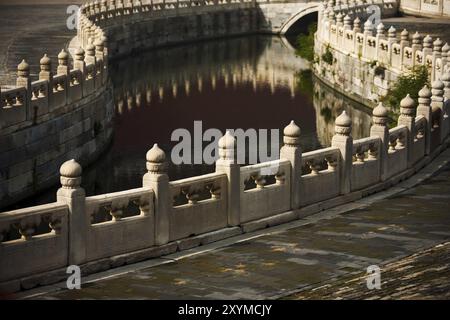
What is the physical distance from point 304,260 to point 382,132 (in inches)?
238

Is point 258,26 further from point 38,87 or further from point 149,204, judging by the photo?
point 149,204

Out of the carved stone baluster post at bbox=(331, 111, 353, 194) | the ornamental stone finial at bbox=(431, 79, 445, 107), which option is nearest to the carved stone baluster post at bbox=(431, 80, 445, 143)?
the ornamental stone finial at bbox=(431, 79, 445, 107)

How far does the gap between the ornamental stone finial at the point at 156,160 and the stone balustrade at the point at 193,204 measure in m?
0.01

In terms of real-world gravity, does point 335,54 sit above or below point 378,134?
below

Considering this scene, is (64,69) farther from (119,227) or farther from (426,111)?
(119,227)

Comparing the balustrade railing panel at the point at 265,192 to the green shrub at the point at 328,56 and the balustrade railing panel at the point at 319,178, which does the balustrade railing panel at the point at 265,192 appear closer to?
the balustrade railing panel at the point at 319,178

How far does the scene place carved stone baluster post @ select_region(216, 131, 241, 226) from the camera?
22000mm

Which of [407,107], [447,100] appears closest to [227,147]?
[407,107]

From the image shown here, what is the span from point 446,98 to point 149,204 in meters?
12.7

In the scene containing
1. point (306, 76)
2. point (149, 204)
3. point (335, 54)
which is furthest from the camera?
point (306, 76)

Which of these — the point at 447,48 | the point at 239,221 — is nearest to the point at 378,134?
the point at 239,221

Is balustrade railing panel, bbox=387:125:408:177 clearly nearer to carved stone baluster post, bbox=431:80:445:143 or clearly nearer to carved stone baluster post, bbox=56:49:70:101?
carved stone baluster post, bbox=431:80:445:143

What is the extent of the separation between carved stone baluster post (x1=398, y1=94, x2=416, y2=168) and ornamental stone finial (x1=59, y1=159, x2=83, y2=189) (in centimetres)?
981

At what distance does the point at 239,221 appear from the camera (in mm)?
22672
